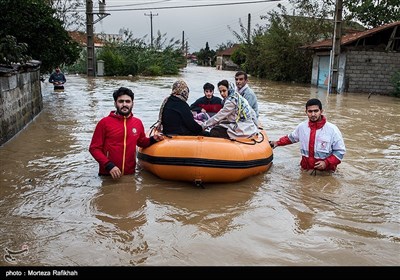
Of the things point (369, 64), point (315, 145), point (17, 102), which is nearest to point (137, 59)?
point (369, 64)

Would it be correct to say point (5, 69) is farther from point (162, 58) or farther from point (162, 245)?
point (162, 58)

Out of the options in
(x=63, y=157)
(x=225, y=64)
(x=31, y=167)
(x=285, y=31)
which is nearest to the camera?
(x=31, y=167)

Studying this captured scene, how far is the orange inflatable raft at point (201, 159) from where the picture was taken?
485 cm

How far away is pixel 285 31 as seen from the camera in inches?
1076

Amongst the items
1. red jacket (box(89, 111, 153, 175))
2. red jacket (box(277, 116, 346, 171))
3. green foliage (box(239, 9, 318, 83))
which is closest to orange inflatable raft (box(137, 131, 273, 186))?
red jacket (box(89, 111, 153, 175))

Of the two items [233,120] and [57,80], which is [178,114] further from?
[57,80]

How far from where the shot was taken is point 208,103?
783 cm

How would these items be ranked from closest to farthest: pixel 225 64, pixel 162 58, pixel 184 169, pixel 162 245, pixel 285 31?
pixel 162 245, pixel 184 169, pixel 285 31, pixel 162 58, pixel 225 64

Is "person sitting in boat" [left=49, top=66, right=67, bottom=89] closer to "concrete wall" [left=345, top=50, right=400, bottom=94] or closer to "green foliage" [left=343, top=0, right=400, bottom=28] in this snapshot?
"concrete wall" [left=345, top=50, right=400, bottom=94]

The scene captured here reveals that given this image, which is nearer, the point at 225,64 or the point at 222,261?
the point at 222,261

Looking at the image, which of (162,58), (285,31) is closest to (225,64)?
(162,58)

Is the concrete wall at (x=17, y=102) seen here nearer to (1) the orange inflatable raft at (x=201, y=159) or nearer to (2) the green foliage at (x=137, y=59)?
(1) the orange inflatable raft at (x=201, y=159)

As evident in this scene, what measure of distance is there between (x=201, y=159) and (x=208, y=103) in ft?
10.3

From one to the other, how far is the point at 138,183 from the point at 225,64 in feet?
155
